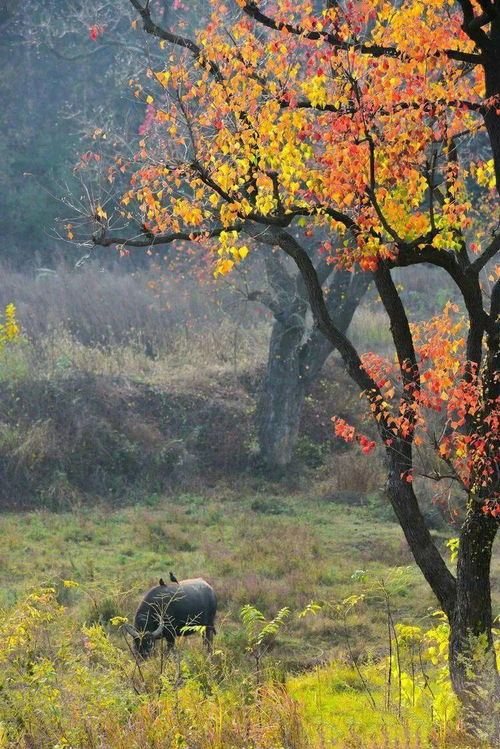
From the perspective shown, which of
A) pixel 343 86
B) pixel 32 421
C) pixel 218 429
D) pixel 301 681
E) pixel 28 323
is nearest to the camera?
pixel 343 86

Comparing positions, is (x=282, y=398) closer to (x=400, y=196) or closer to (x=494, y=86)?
(x=400, y=196)

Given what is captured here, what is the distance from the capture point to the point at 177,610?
37.4 feet

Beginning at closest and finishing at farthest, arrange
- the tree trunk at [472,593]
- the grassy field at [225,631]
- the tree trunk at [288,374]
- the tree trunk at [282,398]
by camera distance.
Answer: the grassy field at [225,631], the tree trunk at [472,593], the tree trunk at [288,374], the tree trunk at [282,398]

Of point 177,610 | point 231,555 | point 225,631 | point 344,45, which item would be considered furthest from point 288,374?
point 344,45

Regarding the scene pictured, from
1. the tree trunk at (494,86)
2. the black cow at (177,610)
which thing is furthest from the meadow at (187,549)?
the tree trunk at (494,86)

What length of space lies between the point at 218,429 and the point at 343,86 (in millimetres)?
14043

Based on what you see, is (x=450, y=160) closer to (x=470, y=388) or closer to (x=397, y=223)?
(x=397, y=223)

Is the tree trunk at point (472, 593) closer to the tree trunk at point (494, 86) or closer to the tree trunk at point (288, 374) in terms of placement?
the tree trunk at point (494, 86)

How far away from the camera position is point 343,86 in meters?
8.97

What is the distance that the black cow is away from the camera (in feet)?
35.7

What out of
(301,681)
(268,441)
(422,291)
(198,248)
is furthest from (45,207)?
(301,681)

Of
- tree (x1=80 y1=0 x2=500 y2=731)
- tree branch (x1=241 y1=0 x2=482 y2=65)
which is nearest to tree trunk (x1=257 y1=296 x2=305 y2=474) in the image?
tree (x1=80 y1=0 x2=500 y2=731)

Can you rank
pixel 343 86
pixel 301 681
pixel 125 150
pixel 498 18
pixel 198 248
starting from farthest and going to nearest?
pixel 125 150 < pixel 198 248 < pixel 301 681 < pixel 343 86 < pixel 498 18

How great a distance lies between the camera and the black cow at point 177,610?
10875 mm
